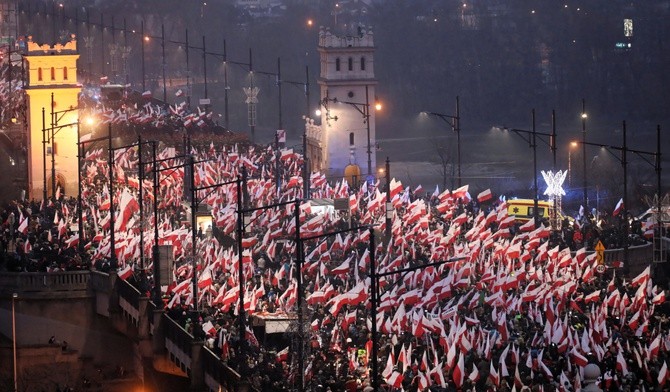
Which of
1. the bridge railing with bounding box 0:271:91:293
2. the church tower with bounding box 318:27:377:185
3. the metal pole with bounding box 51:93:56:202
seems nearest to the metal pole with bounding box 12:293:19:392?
the bridge railing with bounding box 0:271:91:293

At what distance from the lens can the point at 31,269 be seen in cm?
6550

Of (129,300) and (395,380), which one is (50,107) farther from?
(395,380)

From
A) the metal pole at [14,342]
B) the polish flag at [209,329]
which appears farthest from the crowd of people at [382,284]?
the metal pole at [14,342]

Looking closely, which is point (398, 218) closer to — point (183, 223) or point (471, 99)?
point (183, 223)

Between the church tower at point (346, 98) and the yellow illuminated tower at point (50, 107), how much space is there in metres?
18.5

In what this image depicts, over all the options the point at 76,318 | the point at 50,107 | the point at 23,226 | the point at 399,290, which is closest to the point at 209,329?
the point at 399,290

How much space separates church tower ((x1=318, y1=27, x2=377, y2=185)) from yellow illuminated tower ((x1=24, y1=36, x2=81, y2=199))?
60.7 feet

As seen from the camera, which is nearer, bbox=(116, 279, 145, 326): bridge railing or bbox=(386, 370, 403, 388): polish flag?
bbox=(386, 370, 403, 388): polish flag

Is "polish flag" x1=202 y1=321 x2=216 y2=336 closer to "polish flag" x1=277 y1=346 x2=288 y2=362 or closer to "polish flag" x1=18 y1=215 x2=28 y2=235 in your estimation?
"polish flag" x1=277 y1=346 x2=288 y2=362

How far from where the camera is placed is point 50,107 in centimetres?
9469

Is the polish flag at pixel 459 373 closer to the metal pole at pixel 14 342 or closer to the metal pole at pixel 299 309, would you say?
the metal pole at pixel 299 309

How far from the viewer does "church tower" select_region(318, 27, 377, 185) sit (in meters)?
112

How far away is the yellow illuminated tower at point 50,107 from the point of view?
94.8 meters

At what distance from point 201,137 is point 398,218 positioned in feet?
104
